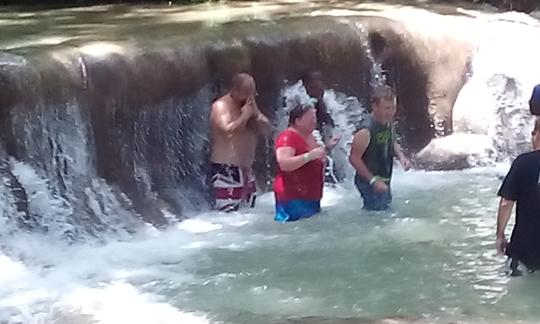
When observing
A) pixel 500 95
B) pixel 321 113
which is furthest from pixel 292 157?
pixel 500 95

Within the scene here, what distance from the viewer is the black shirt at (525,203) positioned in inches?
237

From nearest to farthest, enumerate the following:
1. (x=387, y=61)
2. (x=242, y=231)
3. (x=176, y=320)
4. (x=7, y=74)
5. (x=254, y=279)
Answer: (x=176, y=320)
(x=254, y=279)
(x=7, y=74)
(x=242, y=231)
(x=387, y=61)

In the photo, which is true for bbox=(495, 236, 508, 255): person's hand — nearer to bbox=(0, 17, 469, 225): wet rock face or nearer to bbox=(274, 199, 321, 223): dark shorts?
bbox=(274, 199, 321, 223): dark shorts

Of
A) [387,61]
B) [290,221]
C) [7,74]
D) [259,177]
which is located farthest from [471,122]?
[7,74]

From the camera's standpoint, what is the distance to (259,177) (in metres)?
9.13

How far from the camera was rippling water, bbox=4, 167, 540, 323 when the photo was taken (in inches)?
233

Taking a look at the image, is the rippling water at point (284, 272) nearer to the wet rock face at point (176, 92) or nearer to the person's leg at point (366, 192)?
the person's leg at point (366, 192)

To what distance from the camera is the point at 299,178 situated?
802 cm

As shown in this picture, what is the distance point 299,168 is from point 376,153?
0.60 metres

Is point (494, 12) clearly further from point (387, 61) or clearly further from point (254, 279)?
point (254, 279)

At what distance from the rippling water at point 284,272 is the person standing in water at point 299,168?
0.14m

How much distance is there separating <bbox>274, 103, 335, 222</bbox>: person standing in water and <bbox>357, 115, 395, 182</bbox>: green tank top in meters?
0.35

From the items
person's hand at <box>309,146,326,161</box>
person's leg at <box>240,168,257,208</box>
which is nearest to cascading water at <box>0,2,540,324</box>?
person's leg at <box>240,168,257,208</box>

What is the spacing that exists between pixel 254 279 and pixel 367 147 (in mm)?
1845
